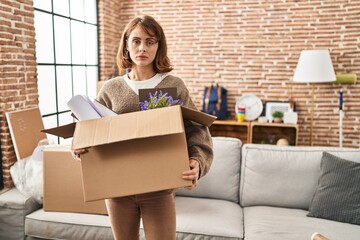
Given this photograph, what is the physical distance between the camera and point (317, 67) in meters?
4.08

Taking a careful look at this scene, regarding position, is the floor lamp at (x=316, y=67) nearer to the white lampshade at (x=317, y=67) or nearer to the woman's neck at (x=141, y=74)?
the white lampshade at (x=317, y=67)

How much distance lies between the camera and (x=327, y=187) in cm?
219

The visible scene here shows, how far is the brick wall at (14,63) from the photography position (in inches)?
103

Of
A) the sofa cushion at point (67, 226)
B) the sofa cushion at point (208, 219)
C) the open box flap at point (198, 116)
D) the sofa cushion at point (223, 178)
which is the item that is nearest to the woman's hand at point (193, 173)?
the open box flap at point (198, 116)

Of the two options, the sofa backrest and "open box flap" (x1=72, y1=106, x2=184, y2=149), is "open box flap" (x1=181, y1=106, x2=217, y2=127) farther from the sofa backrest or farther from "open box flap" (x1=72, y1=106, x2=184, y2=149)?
the sofa backrest

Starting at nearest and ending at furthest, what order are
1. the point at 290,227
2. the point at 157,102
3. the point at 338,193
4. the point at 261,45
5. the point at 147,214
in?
the point at 157,102 → the point at 147,214 → the point at 290,227 → the point at 338,193 → the point at 261,45

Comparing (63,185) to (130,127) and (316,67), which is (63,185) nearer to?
(130,127)

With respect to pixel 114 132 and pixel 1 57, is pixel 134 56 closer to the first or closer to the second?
pixel 114 132

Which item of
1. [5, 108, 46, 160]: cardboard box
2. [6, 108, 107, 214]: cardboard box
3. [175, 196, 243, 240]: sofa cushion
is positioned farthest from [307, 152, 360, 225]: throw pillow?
[5, 108, 46, 160]: cardboard box

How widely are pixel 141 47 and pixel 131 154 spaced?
17.6 inches

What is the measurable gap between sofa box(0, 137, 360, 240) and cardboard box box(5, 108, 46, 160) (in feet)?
1.10

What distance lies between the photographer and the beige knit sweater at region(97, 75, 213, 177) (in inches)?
54.1

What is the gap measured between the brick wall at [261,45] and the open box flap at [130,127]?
11.9 ft

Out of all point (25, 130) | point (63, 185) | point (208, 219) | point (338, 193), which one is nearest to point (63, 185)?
point (63, 185)
